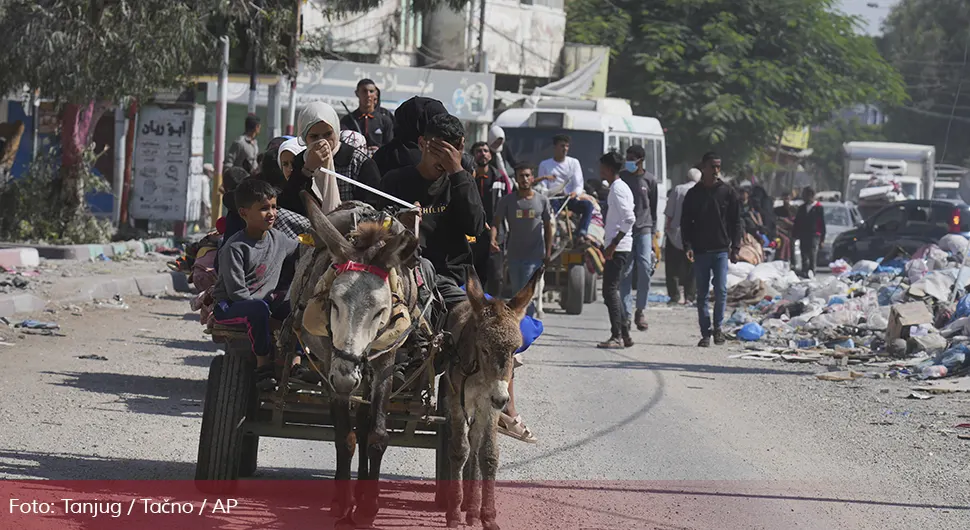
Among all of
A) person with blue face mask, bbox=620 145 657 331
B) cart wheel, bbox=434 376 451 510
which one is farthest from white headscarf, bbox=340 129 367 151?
person with blue face mask, bbox=620 145 657 331

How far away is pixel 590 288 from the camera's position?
20.5m

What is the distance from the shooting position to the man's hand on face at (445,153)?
22.9 feet

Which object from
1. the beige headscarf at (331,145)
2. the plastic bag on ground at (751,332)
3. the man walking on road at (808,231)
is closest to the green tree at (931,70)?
the man walking on road at (808,231)

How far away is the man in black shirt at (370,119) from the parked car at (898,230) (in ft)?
71.5

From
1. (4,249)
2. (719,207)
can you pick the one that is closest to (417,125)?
(719,207)

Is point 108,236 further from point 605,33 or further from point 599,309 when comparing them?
point 605,33

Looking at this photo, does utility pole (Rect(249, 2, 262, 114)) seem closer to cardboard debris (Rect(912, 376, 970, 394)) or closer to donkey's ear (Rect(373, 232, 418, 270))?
cardboard debris (Rect(912, 376, 970, 394))

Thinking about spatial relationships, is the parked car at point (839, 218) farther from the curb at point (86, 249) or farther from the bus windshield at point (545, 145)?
the curb at point (86, 249)

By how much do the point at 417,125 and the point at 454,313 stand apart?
5.32 ft

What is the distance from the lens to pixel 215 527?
622 cm

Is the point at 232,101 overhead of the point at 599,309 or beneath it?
overhead

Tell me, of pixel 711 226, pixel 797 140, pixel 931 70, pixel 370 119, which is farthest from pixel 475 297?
pixel 797 140

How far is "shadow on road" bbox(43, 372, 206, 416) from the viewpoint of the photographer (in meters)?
9.85

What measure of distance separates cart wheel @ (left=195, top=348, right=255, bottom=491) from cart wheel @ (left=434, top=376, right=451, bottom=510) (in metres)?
0.94
